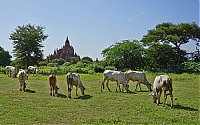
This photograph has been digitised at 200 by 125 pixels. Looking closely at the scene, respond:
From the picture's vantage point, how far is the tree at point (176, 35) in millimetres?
40375

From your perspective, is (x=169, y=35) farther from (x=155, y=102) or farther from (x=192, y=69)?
(x=155, y=102)

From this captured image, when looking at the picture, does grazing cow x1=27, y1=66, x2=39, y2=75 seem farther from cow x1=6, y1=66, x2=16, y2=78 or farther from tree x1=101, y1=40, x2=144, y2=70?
tree x1=101, y1=40, x2=144, y2=70

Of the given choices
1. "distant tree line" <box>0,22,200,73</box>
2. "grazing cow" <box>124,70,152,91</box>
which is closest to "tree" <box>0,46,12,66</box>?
"distant tree line" <box>0,22,200,73</box>

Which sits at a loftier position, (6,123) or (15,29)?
(15,29)

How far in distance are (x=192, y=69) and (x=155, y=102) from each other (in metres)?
28.9

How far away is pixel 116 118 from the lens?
7.75m

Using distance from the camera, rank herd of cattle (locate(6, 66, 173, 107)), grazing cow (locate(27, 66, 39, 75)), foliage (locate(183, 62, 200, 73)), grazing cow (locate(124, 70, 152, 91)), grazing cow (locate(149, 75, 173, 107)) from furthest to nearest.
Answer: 1. foliage (locate(183, 62, 200, 73))
2. grazing cow (locate(27, 66, 39, 75))
3. grazing cow (locate(124, 70, 152, 91))
4. herd of cattle (locate(6, 66, 173, 107))
5. grazing cow (locate(149, 75, 173, 107))

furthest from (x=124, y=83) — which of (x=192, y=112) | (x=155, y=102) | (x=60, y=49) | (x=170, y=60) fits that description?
(x=60, y=49)

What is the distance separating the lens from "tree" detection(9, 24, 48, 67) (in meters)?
37.9

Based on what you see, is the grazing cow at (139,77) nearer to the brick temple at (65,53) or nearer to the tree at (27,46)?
the tree at (27,46)

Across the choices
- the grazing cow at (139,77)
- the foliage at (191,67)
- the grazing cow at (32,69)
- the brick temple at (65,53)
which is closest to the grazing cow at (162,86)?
the grazing cow at (139,77)

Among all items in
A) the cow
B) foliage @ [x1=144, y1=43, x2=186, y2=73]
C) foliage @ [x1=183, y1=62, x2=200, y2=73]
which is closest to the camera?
the cow

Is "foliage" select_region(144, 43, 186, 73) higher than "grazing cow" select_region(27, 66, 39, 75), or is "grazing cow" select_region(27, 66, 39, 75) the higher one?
"foliage" select_region(144, 43, 186, 73)

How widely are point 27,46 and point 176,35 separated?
87.7 feet
